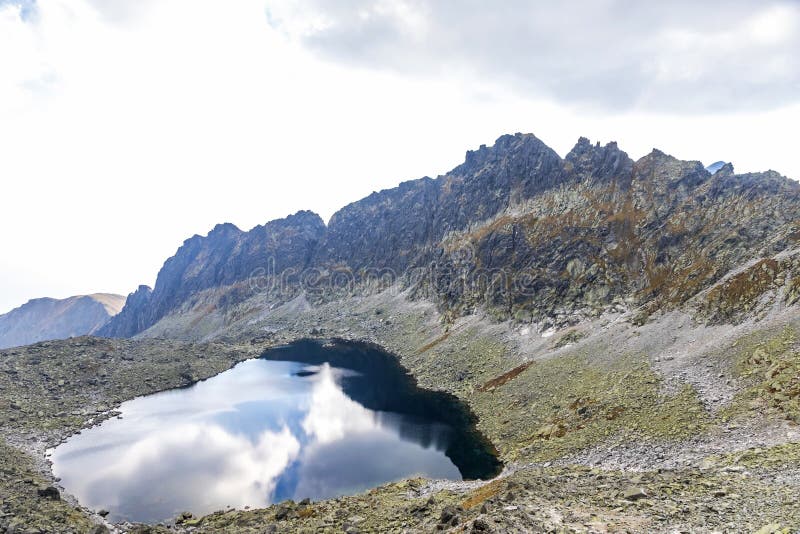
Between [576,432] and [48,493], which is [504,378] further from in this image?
[48,493]

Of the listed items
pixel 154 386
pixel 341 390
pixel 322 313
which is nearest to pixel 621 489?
pixel 341 390

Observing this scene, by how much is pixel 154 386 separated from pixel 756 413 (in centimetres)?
10870

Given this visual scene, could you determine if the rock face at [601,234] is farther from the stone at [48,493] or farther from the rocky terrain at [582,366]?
the stone at [48,493]

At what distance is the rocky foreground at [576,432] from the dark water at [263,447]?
3711 mm

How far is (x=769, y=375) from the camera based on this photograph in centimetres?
4084

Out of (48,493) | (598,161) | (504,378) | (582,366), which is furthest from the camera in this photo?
(598,161)

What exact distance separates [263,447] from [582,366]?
2011 inches

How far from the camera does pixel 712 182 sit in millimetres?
96875

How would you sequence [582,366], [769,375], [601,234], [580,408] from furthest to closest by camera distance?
[601,234]
[582,366]
[580,408]
[769,375]

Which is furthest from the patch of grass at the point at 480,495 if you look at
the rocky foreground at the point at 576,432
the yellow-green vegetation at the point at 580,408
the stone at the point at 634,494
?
the yellow-green vegetation at the point at 580,408

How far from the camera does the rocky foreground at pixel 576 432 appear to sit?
23547 mm

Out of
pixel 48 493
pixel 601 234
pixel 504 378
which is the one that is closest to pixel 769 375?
pixel 504 378

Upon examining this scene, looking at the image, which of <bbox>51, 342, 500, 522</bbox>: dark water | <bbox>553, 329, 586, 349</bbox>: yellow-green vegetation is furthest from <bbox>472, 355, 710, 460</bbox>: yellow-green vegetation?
<bbox>553, 329, 586, 349</bbox>: yellow-green vegetation

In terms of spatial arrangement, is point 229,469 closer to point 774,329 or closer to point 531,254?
point 774,329
